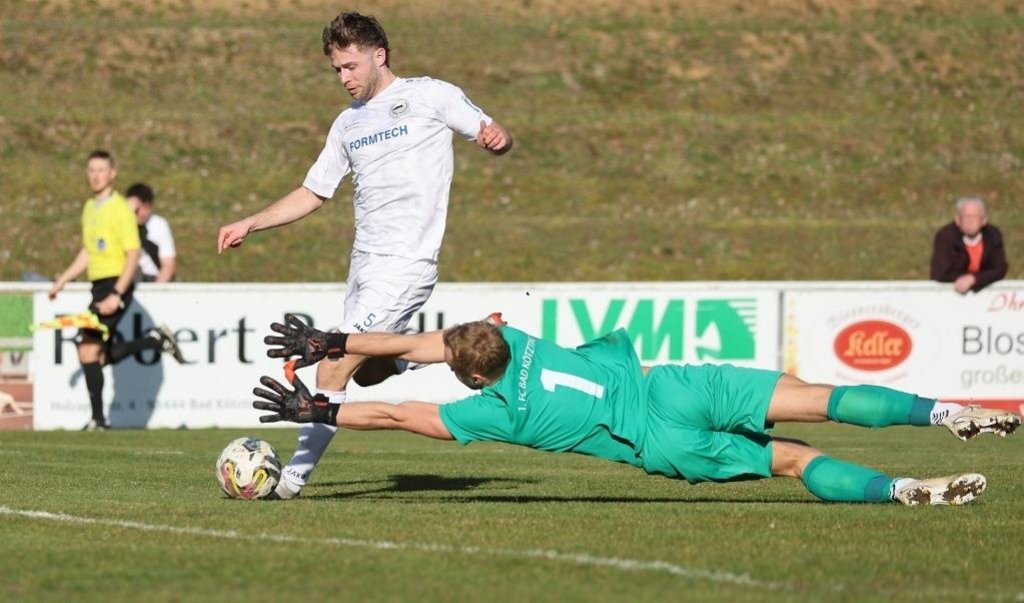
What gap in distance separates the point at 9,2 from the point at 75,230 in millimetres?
15206

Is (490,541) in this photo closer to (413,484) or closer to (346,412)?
(346,412)

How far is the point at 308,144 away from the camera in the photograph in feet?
131

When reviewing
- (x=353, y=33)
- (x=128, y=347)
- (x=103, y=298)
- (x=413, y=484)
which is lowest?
(x=413, y=484)

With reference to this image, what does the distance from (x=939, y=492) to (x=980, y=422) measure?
1.71 feet

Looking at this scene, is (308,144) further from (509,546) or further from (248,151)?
(509,546)

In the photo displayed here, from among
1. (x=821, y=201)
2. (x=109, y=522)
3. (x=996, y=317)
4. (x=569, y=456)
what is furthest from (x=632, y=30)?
(x=109, y=522)

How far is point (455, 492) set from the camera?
10.3 metres

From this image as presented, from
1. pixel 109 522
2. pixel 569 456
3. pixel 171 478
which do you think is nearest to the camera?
pixel 109 522

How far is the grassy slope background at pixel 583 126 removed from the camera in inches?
1373

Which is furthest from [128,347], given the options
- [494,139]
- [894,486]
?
[894,486]

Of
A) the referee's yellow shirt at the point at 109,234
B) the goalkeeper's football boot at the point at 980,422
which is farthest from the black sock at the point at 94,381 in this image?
the goalkeeper's football boot at the point at 980,422

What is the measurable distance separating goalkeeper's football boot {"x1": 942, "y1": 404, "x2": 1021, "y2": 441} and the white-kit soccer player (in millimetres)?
2796

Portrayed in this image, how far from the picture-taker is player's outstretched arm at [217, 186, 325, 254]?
9641 millimetres

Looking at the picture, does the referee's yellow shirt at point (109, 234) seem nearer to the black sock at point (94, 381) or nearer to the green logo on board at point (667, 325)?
the black sock at point (94, 381)
